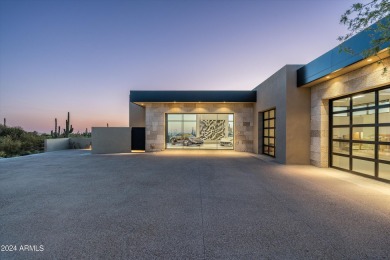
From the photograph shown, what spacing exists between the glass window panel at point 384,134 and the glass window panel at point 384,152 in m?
0.22

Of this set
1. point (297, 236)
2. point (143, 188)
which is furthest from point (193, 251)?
point (143, 188)

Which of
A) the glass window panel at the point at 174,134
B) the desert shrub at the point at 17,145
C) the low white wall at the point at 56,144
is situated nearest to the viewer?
the desert shrub at the point at 17,145

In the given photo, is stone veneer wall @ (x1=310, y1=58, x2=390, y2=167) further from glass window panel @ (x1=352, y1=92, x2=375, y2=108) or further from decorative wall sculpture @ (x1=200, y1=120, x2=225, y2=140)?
decorative wall sculpture @ (x1=200, y1=120, x2=225, y2=140)

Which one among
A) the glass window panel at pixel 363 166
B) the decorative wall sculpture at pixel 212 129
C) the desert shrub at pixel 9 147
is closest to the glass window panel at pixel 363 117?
the glass window panel at pixel 363 166

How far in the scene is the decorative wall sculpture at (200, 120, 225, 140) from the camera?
17.1m

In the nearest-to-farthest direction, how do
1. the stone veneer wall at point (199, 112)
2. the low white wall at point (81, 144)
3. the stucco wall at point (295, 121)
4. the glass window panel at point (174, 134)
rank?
1. the stucco wall at point (295, 121)
2. the stone veneer wall at point (199, 112)
3. the glass window panel at point (174, 134)
4. the low white wall at point (81, 144)

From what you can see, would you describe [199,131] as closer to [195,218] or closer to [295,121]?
[295,121]

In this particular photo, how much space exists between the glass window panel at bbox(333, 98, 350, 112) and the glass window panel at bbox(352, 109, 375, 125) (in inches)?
22.0

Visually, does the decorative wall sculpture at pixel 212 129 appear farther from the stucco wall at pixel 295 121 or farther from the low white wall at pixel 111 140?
the stucco wall at pixel 295 121

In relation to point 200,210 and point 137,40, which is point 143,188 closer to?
point 200,210

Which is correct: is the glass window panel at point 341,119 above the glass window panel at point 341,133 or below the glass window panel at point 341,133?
above

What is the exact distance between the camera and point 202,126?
56.9ft

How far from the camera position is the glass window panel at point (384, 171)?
21.1 feet

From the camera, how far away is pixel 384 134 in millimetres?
6473
